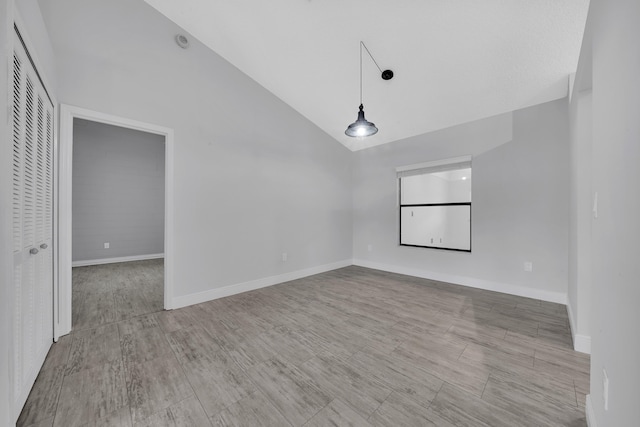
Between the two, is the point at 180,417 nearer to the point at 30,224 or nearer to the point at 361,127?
the point at 30,224

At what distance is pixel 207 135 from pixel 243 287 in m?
2.08

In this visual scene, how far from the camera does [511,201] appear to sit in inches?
127

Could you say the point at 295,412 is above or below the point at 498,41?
below

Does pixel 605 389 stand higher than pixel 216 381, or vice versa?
pixel 605 389

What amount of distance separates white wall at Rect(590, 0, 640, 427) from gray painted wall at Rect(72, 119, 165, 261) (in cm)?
695

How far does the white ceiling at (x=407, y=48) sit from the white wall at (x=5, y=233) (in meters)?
2.21

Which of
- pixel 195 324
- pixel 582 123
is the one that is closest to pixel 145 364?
pixel 195 324

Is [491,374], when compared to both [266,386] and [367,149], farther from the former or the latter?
[367,149]

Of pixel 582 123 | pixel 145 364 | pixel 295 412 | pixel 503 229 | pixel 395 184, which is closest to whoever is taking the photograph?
pixel 295 412

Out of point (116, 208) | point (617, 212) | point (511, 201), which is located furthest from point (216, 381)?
point (116, 208)

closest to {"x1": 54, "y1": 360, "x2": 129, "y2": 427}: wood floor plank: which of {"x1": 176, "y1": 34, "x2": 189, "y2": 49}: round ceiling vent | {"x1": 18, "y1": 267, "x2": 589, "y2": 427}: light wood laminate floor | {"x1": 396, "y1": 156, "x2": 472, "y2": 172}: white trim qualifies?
{"x1": 18, "y1": 267, "x2": 589, "y2": 427}: light wood laminate floor

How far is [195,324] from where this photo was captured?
2.39 meters

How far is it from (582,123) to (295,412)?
2.96 m

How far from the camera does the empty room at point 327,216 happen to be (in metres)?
1.26
